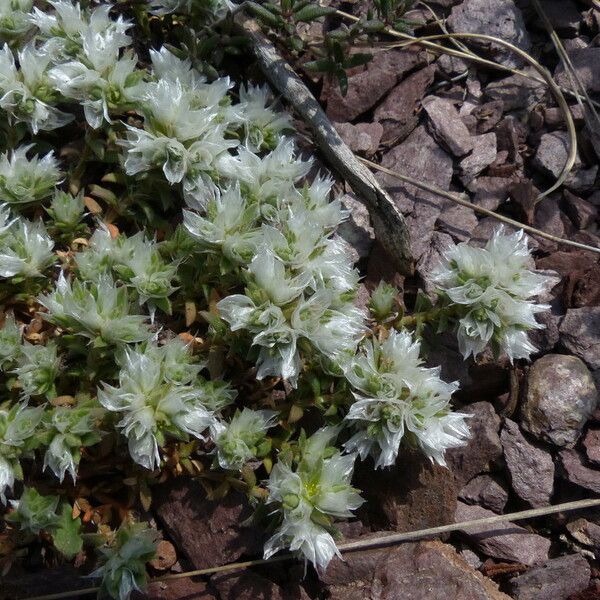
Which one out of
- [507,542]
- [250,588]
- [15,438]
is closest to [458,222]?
[507,542]

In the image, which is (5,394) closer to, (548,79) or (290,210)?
(290,210)

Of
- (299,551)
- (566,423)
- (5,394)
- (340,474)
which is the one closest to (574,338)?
(566,423)

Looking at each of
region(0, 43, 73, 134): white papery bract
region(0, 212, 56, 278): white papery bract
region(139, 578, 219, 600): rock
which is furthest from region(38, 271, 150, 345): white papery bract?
region(139, 578, 219, 600): rock

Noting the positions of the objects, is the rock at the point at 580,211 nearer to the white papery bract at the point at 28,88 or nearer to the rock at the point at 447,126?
the rock at the point at 447,126

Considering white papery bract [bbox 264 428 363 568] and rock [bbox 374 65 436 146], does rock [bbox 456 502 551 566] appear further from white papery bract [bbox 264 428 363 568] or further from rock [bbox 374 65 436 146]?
rock [bbox 374 65 436 146]

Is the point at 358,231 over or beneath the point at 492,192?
beneath

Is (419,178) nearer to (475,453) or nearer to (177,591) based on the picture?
(475,453)

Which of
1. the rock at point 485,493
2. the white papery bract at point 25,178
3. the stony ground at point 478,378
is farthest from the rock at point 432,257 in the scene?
the white papery bract at point 25,178
